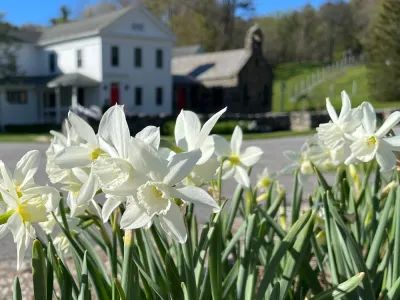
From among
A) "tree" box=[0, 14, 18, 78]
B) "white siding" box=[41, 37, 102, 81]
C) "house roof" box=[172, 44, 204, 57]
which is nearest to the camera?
"tree" box=[0, 14, 18, 78]

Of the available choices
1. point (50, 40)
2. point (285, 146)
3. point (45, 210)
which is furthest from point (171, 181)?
point (50, 40)

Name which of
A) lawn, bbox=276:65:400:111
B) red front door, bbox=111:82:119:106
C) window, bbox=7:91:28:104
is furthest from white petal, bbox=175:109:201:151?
lawn, bbox=276:65:400:111

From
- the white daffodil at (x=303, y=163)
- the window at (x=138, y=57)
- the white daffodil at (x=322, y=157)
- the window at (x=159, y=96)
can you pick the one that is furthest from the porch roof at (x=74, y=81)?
the white daffodil at (x=322, y=157)

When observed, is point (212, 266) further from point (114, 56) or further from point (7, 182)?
point (114, 56)

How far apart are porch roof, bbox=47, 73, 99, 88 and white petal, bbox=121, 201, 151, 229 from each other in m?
28.1

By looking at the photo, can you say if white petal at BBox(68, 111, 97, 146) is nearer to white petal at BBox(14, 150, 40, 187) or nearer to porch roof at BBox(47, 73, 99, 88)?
white petal at BBox(14, 150, 40, 187)

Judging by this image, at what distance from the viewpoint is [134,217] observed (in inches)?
40.9

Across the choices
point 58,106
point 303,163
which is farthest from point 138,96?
point 303,163

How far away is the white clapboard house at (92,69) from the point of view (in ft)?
94.7

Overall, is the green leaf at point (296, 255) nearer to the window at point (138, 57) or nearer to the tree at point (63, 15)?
the window at point (138, 57)

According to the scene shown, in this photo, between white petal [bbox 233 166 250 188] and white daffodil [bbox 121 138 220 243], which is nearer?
white daffodil [bbox 121 138 220 243]

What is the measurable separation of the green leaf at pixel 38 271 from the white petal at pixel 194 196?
1.36 ft

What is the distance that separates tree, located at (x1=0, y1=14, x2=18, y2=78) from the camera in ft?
93.7

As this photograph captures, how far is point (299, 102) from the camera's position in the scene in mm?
44531
